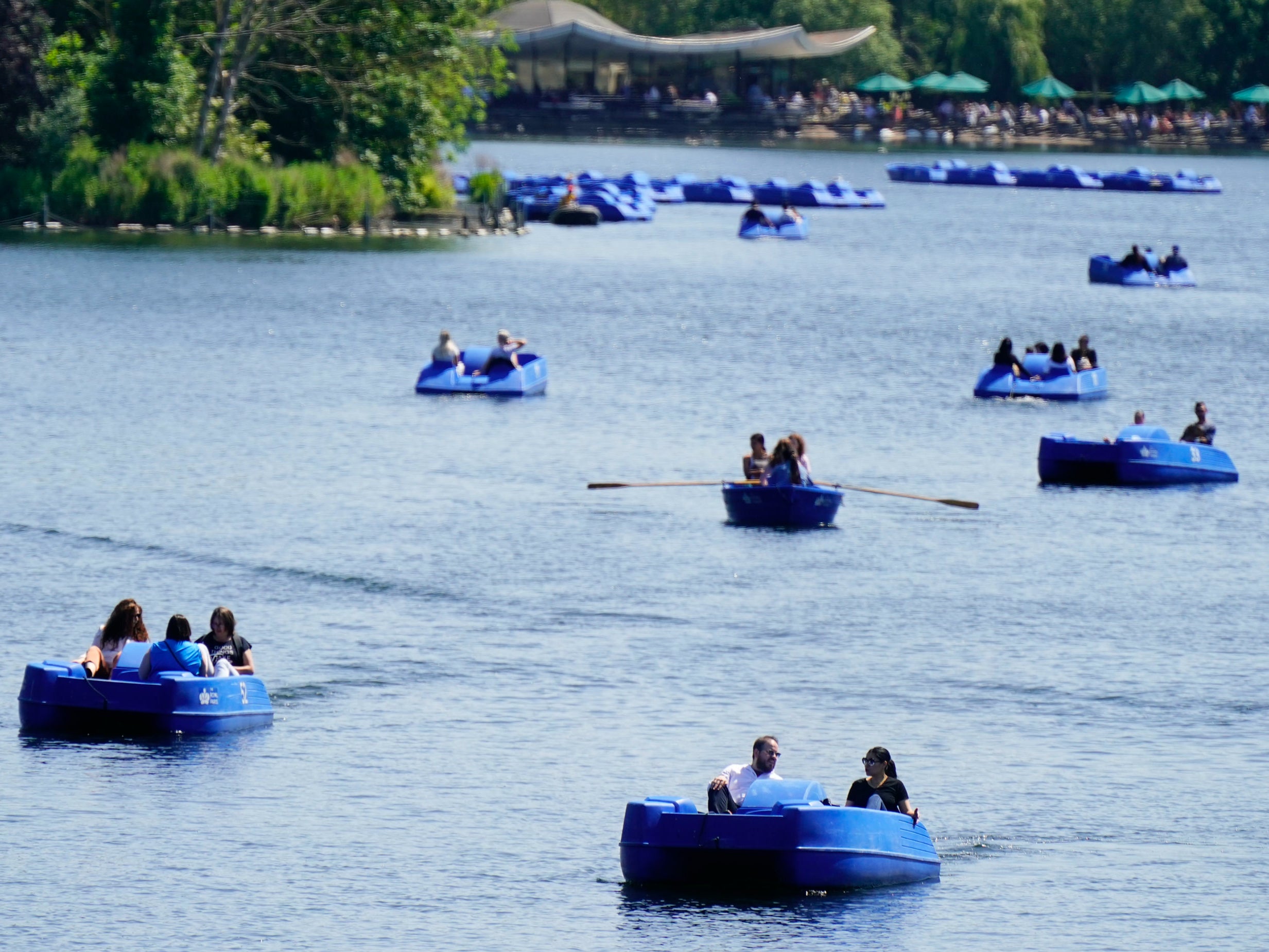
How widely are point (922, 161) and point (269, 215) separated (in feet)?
295

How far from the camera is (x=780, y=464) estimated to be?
4922cm

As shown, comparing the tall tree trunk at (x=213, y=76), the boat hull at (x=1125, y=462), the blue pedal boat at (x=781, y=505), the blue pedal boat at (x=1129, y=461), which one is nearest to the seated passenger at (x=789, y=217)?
the tall tree trunk at (x=213, y=76)

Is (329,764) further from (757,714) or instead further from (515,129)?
(515,129)

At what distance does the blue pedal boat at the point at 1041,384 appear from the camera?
6906 cm

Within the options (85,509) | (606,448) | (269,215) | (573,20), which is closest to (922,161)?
(573,20)

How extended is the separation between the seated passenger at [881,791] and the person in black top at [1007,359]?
41.1 meters

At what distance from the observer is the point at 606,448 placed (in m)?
60.0

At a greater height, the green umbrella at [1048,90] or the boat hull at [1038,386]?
the green umbrella at [1048,90]

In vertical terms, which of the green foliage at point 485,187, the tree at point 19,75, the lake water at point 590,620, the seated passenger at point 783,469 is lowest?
the lake water at point 590,620

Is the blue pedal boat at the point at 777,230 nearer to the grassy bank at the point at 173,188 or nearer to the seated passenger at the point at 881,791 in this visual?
the grassy bank at the point at 173,188

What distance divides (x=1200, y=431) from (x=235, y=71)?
188 feet

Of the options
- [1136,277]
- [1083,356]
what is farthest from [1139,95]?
[1083,356]

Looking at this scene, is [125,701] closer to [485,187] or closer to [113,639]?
[113,639]

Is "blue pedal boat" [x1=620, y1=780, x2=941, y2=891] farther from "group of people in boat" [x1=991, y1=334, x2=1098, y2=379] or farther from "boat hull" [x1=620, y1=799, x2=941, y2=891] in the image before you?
"group of people in boat" [x1=991, y1=334, x2=1098, y2=379]
